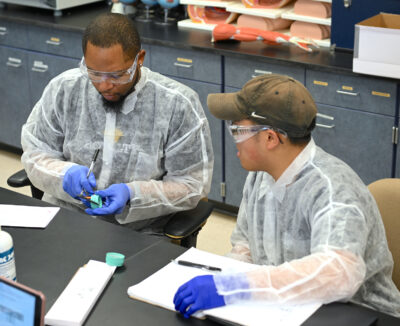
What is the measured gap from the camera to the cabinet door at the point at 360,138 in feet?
10.0

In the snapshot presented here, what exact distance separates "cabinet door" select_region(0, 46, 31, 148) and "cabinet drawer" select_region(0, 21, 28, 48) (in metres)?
0.04

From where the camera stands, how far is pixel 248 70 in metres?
3.31

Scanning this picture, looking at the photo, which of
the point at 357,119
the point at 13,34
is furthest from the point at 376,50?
the point at 13,34

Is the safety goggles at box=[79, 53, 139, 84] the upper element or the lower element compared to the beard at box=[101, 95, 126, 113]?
upper

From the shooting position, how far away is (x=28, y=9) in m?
4.22

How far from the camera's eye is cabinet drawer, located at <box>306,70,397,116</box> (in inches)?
117

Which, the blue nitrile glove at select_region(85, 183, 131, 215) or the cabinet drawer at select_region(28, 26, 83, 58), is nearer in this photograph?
the blue nitrile glove at select_region(85, 183, 131, 215)

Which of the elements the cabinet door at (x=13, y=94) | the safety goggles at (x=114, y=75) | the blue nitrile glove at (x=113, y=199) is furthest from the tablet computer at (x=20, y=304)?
the cabinet door at (x=13, y=94)

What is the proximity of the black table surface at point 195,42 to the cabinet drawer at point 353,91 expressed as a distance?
5 cm

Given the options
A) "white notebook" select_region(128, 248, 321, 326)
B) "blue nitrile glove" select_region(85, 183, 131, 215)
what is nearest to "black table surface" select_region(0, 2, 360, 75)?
"blue nitrile glove" select_region(85, 183, 131, 215)

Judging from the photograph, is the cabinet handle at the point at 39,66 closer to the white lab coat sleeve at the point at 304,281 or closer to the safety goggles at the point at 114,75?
the safety goggles at the point at 114,75

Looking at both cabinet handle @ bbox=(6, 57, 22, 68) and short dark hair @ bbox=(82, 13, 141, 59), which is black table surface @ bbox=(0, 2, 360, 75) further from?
short dark hair @ bbox=(82, 13, 141, 59)

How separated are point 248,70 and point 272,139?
62.3 inches

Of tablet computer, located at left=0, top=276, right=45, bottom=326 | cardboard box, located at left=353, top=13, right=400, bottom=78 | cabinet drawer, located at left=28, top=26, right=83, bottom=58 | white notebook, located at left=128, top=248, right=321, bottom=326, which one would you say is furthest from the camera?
cabinet drawer, located at left=28, top=26, right=83, bottom=58
